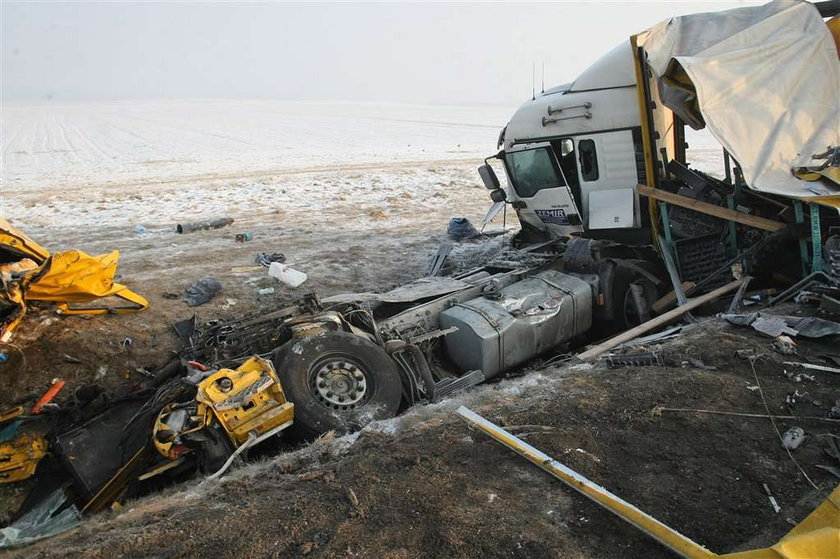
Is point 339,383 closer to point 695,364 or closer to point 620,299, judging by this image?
point 695,364

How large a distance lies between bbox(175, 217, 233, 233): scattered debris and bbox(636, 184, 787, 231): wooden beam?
31.0 feet

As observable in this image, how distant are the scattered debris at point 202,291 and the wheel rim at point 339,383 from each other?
12.2ft

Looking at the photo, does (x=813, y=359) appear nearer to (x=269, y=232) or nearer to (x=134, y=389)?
(x=134, y=389)

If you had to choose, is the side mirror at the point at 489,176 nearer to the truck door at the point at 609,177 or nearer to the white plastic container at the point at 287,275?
the truck door at the point at 609,177

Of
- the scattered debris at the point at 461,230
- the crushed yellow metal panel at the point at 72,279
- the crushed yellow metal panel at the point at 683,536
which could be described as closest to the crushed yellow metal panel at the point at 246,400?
the crushed yellow metal panel at the point at 683,536

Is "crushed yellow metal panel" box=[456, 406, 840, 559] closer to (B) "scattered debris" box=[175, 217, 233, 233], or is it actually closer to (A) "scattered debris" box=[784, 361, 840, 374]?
(A) "scattered debris" box=[784, 361, 840, 374]

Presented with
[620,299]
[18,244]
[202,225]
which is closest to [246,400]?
[18,244]

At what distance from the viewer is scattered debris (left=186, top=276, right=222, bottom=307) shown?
7855 millimetres

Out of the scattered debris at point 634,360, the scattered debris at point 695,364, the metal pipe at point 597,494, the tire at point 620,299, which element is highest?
the metal pipe at point 597,494

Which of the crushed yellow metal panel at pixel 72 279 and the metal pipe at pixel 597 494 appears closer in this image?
the metal pipe at pixel 597 494

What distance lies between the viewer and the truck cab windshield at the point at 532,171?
298 inches

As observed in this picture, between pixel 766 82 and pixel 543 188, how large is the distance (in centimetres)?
284

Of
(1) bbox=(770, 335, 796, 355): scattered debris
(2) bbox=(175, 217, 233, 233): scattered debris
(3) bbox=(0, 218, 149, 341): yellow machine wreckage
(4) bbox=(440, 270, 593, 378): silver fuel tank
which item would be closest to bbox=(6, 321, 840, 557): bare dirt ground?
(1) bbox=(770, 335, 796, 355): scattered debris

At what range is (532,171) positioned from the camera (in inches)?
307
